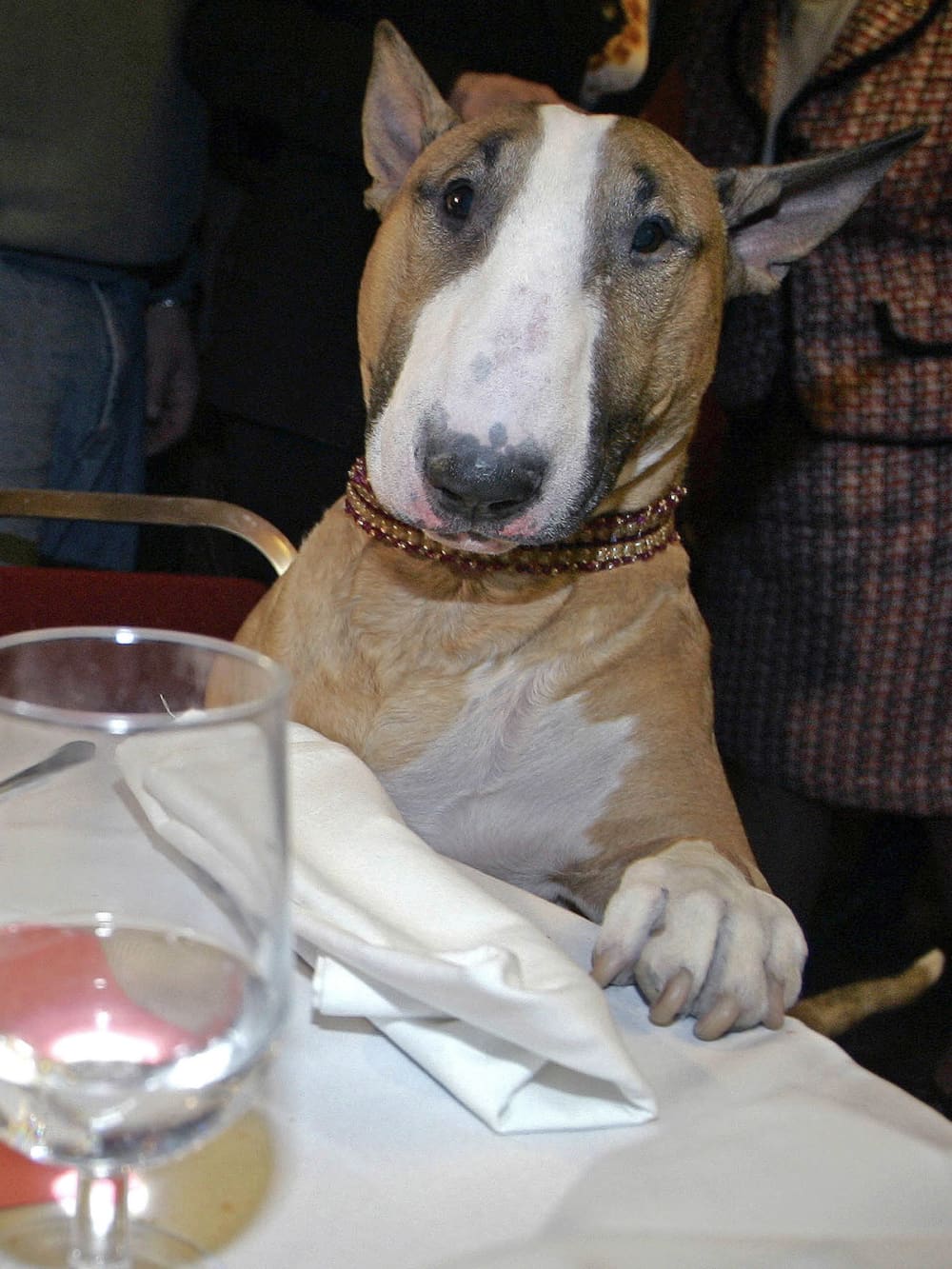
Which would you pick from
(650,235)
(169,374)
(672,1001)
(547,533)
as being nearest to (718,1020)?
(672,1001)

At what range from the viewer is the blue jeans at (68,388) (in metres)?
1.97

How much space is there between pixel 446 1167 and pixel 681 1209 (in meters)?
0.10

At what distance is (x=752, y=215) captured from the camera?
124 cm

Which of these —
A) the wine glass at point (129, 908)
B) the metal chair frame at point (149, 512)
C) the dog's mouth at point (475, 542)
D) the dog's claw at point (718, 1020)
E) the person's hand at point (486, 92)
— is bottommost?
the metal chair frame at point (149, 512)

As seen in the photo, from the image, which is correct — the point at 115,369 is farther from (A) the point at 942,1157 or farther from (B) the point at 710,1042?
(A) the point at 942,1157

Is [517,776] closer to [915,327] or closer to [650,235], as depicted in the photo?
[650,235]

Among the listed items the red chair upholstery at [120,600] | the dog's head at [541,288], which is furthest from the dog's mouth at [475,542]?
the red chair upholstery at [120,600]

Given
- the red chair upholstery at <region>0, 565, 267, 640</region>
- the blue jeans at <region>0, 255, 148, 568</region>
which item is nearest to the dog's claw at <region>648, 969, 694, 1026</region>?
the red chair upholstery at <region>0, 565, 267, 640</region>

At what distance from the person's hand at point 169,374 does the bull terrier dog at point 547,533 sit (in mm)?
1200

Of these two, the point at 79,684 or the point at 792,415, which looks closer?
the point at 79,684

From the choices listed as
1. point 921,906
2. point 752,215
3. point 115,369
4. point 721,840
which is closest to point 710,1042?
point 721,840

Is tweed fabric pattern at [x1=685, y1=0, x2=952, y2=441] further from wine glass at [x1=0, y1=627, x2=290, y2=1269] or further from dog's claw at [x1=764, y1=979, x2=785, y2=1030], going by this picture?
wine glass at [x1=0, y1=627, x2=290, y2=1269]

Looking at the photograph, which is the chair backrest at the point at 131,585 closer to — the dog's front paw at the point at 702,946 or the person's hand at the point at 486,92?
the person's hand at the point at 486,92

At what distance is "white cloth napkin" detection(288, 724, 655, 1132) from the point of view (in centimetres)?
60
